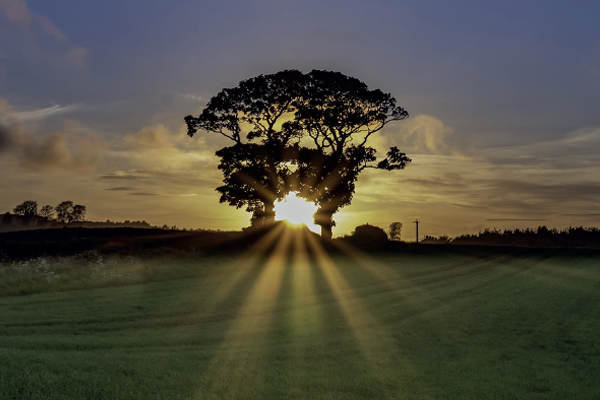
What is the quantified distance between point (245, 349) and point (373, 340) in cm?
340

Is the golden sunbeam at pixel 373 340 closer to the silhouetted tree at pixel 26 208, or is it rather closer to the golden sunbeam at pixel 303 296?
the golden sunbeam at pixel 303 296

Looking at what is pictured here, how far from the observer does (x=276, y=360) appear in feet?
33.4

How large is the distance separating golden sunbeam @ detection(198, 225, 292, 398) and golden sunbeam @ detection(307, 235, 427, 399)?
241 cm

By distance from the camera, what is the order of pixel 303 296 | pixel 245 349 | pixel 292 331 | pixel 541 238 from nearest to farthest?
1. pixel 245 349
2. pixel 292 331
3. pixel 303 296
4. pixel 541 238

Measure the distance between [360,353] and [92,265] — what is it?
18389mm

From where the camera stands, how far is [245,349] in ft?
36.7

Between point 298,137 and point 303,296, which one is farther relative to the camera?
point 298,137

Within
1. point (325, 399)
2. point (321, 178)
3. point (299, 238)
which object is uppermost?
point (321, 178)

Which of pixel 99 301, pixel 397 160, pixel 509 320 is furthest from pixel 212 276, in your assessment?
pixel 397 160

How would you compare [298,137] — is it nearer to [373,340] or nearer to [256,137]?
[256,137]

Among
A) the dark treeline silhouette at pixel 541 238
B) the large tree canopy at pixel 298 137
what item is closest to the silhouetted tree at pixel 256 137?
the large tree canopy at pixel 298 137

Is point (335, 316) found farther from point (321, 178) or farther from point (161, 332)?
point (321, 178)

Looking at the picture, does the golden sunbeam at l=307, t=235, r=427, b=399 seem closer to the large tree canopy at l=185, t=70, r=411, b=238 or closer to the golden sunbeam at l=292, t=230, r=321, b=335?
the golden sunbeam at l=292, t=230, r=321, b=335

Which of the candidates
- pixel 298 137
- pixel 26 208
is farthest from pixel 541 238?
pixel 26 208
